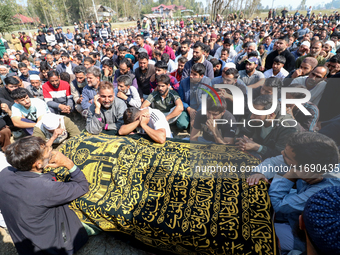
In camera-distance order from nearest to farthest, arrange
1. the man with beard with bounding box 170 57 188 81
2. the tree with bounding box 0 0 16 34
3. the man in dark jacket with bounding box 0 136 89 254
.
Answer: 1. the man in dark jacket with bounding box 0 136 89 254
2. the man with beard with bounding box 170 57 188 81
3. the tree with bounding box 0 0 16 34

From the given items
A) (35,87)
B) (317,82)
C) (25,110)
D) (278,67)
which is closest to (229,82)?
(278,67)

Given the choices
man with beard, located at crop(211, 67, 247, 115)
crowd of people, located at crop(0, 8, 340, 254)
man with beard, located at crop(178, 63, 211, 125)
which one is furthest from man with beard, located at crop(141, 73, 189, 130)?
man with beard, located at crop(211, 67, 247, 115)

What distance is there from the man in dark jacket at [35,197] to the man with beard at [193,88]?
311 centimetres

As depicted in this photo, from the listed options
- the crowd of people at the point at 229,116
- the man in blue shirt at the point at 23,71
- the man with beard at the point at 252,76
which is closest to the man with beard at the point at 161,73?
the crowd of people at the point at 229,116

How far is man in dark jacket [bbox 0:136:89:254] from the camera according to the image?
1782 millimetres

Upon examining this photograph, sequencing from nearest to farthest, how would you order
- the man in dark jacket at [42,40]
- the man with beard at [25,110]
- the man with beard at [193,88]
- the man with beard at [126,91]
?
the man with beard at [25,110] → the man with beard at [193,88] → the man with beard at [126,91] → the man in dark jacket at [42,40]

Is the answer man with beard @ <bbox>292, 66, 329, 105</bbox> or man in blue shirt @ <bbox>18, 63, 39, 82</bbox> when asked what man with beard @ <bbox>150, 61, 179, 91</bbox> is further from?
man in blue shirt @ <bbox>18, 63, 39, 82</bbox>

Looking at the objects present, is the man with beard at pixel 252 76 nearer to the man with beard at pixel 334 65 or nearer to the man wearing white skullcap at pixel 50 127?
the man with beard at pixel 334 65

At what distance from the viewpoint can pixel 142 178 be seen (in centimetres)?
244

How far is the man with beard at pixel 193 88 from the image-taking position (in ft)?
14.6

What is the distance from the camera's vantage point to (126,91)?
15.7 ft

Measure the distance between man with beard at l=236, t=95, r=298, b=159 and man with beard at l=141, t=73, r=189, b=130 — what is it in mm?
1920

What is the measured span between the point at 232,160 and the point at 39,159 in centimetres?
223

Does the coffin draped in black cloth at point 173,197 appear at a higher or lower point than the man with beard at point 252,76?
lower
